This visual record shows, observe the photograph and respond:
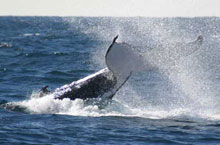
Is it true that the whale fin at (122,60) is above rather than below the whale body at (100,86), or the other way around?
above

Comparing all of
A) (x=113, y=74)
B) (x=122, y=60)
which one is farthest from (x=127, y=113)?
(x=122, y=60)

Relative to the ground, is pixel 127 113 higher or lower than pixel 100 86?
lower

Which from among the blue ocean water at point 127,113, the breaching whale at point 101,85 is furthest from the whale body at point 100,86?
the blue ocean water at point 127,113

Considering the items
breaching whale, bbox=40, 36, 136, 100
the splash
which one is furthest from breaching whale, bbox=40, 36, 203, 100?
the splash

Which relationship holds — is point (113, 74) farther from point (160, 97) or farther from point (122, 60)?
point (160, 97)

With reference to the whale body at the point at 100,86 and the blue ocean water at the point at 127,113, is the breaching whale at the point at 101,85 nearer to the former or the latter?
the whale body at the point at 100,86

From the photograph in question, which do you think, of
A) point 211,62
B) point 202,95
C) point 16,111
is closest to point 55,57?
point 211,62

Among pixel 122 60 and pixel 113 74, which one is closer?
pixel 122 60

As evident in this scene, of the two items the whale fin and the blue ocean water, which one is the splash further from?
the whale fin

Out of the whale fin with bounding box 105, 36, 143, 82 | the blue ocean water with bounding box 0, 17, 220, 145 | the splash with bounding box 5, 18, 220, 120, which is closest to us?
the blue ocean water with bounding box 0, 17, 220, 145

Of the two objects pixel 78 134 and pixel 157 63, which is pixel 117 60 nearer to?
pixel 157 63

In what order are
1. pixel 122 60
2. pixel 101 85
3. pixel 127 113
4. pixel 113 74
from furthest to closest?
1. pixel 127 113
2. pixel 101 85
3. pixel 113 74
4. pixel 122 60

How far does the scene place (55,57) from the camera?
Answer: 31812 mm

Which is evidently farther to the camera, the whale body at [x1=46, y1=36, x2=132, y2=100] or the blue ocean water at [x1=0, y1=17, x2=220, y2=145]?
the whale body at [x1=46, y1=36, x2=132, y2=100]
